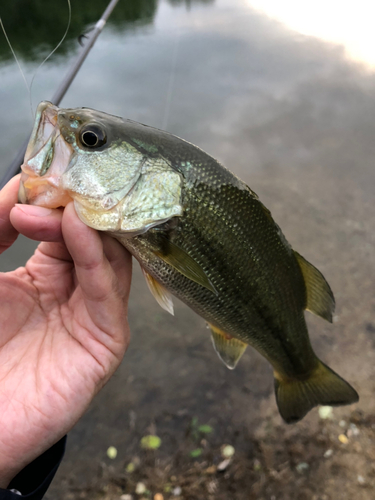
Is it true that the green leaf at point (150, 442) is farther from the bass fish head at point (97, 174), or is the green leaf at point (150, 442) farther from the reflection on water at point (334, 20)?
the reflection on water at point (334, 20)

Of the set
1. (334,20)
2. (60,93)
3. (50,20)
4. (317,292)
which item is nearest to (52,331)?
(317,292)

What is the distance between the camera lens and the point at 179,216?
1.42 m

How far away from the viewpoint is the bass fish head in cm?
129

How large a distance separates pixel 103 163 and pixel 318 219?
3.78 meters

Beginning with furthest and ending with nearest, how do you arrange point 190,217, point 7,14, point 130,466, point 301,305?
point 7,14 < point 130,466 < point 301,305 < point 190,217

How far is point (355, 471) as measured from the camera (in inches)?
96.0

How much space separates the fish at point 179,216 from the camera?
1.31 metres

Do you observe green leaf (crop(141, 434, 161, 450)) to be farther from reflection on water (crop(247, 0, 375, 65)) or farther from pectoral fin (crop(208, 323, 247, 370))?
reflection on water (crop(247, 0, 375, 65))

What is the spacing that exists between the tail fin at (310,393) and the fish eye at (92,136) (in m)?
1.64

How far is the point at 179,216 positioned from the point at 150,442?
2.15 m

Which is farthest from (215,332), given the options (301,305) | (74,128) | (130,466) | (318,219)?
(318,219)

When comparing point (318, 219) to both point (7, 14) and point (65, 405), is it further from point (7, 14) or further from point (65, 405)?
point (7, 14)

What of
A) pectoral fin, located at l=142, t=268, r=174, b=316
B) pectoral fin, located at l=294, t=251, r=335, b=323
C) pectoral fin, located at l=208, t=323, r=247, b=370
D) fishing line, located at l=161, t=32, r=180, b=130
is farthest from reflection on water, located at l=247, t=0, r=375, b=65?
pectoral fin, located at l=142, t=268, r=174, b=316

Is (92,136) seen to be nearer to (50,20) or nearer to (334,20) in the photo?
(334,20)
